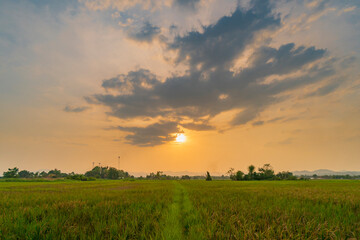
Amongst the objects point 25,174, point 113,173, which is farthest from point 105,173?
point 25,174

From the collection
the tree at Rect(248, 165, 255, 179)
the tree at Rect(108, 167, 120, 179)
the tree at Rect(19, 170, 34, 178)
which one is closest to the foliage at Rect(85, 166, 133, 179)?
the tree at Rect(108, 167, 120, 179)

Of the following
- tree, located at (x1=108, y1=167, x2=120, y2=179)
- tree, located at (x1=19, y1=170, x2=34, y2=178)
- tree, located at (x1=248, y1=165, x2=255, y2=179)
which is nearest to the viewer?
tree, located at (x1=248, y1=165, x2=255, y2=179)

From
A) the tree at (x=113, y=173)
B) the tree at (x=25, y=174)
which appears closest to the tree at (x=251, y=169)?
the tree at (x=113, y=173)

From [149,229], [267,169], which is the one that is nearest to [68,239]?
[149,229]

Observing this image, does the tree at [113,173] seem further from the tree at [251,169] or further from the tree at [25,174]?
the tree at [251,169]

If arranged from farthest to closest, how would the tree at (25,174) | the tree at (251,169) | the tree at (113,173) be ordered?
1. the tree at (25,174)
2. the tree at (113,173)
3. the tree at (251,169)

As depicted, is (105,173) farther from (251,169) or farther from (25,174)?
(251,169)

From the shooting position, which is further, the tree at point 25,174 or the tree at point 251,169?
the tree at point 25,174

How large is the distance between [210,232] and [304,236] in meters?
1.91

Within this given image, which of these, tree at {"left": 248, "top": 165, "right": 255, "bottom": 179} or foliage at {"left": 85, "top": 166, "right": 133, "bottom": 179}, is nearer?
tree at {"left": 248, "top": 165, "right": 255, "bottom": 179}

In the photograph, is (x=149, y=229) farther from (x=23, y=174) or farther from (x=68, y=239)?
(x=23, y=174)

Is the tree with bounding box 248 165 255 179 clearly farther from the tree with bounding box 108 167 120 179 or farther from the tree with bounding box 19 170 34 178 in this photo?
the tree with bounding box 19 170 34 178

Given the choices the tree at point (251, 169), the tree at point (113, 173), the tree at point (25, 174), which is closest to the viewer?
the tree at point (251, 169)

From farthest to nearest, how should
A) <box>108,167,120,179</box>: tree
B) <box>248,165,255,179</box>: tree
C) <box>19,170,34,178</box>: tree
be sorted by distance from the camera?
<box>19,170,34,178</box>: tree < <box>108,167,120,179</box>: tree < <box>248,165,255,179</box>: tree
